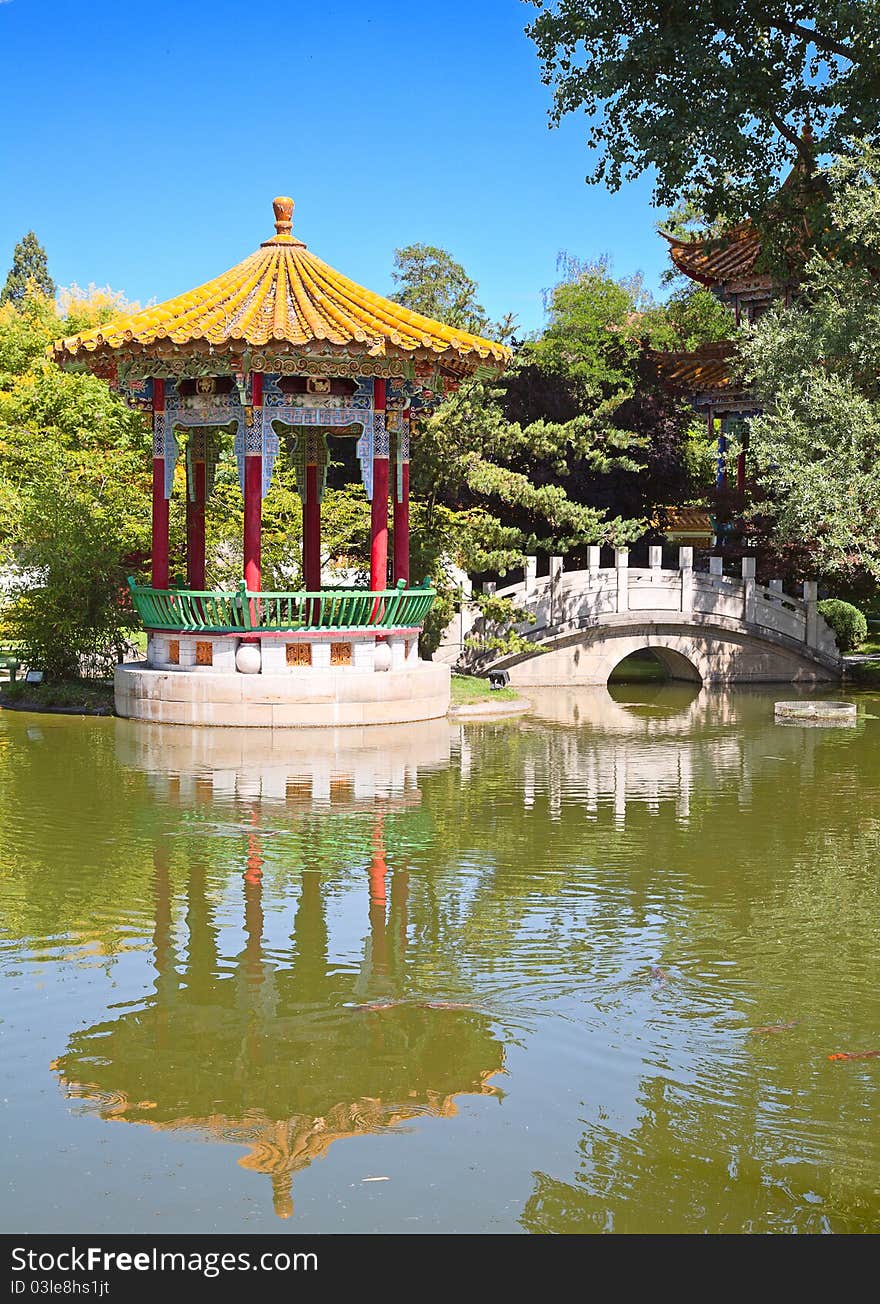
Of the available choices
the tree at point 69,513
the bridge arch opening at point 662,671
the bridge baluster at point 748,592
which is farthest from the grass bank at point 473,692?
the bridge baluster at point 748,592

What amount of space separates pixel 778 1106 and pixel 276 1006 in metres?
2.49

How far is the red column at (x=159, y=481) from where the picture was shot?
18.7 m

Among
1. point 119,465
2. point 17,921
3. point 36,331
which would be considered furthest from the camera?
point 36,331

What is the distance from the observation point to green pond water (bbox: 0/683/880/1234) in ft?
17.4

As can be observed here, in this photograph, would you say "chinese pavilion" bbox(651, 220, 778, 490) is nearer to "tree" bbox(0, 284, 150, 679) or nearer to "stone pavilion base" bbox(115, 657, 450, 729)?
"tree" bbox(0, 284, 150, 679)

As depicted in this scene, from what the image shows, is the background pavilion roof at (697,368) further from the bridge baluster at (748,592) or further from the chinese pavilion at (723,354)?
the bridge baluster at (748,592)

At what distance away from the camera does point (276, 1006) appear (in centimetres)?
723

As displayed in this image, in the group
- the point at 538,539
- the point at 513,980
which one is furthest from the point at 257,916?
the point at 538,539

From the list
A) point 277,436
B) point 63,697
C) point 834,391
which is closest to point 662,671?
point 834,391

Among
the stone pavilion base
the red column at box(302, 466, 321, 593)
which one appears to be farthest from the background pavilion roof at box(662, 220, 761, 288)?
the stone pavilion base

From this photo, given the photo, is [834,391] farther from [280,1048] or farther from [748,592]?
[280,1048]

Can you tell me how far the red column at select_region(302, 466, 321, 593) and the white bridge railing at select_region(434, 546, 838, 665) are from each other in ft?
9.96

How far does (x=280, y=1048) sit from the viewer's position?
6637 millimetres
